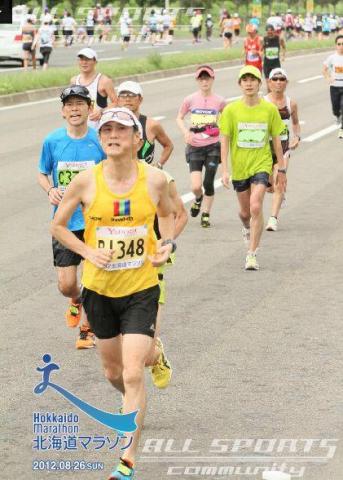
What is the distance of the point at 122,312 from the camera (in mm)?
7492

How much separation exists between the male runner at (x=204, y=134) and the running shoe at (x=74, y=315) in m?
5.19

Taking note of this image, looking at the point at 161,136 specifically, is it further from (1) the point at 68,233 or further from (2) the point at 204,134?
(1) the point at 68,233

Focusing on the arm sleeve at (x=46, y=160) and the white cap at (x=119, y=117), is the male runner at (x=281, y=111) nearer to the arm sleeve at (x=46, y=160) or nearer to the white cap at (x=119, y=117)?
the arm sleeve at (x=46, y=160)

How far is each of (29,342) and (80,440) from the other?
8.31ft

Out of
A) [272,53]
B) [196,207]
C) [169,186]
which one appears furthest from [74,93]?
[272,53]

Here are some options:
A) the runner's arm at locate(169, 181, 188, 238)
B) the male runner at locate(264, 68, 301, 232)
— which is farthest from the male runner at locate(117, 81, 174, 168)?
the male runner at locate(264, 68, 301, 232)

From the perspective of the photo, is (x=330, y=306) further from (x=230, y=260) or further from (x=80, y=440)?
(x=80, y=440)

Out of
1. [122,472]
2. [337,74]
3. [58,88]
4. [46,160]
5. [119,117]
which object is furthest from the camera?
[58,88]

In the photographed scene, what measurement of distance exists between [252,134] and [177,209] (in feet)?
17.5

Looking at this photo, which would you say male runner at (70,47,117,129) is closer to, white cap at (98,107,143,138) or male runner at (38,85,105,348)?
male runner at (38,85,105,348)

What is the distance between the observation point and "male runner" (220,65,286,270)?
1313cm

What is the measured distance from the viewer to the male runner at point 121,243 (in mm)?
7348

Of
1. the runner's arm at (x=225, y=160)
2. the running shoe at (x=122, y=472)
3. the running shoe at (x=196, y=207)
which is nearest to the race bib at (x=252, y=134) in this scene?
the runner's arm at (x=225, y=160)

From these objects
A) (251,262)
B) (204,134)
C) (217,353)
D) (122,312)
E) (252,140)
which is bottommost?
(251,262)
